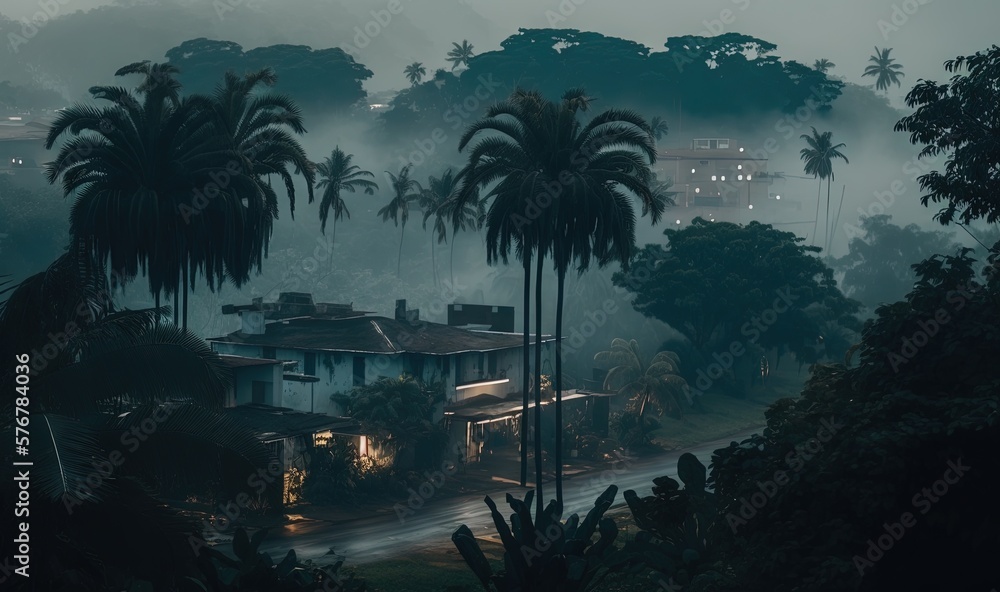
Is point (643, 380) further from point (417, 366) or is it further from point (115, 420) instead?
point (115, 420)

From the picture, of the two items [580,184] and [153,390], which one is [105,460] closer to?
[153,390]

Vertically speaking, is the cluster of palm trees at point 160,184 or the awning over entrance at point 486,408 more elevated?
the cluster of palm trees at point 160,184

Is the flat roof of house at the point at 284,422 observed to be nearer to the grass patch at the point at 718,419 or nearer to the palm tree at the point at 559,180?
the palm tree at the point at 559,180

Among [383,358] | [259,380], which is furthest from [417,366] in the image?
[259,380]

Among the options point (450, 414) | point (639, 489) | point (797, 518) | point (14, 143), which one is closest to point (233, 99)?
point (450, 414)

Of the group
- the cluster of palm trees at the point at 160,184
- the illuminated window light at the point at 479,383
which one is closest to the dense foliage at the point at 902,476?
the cluster of palm trees at the point at 160,184
